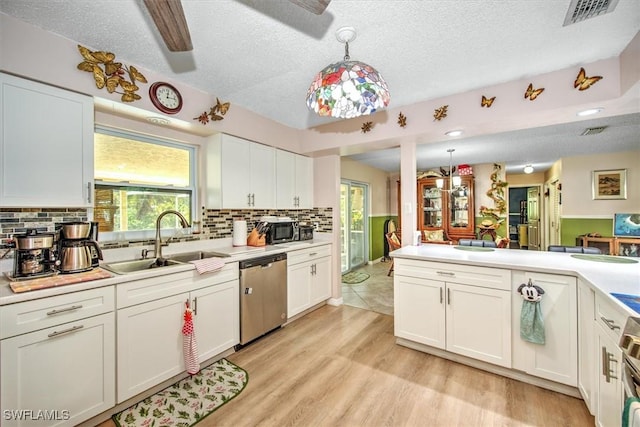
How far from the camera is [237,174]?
9.28 feet

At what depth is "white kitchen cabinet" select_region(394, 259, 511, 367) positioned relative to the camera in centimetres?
205

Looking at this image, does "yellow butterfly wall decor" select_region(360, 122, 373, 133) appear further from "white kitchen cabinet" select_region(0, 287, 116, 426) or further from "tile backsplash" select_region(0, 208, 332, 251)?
"white kitchen cabinet" select_region(0, 287, 116, 426)

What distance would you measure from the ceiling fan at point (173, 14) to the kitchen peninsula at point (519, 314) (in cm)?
188

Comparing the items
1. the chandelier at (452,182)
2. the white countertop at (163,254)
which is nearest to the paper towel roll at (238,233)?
the white countertop at (163,254)

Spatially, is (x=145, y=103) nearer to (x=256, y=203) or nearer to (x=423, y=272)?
(x=256, y=203)

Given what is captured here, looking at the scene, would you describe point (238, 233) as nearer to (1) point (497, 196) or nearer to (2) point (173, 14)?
(2) point (173, 14)

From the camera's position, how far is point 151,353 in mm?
1842

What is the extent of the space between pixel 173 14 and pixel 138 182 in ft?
5.70

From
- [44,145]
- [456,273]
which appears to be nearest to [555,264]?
[456,273]

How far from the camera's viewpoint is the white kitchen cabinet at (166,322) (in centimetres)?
173

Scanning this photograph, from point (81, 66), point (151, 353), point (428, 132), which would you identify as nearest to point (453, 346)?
point (428, 132)

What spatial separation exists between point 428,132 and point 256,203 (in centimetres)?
198

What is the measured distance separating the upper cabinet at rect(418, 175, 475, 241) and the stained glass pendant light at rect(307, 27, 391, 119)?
5.00 metres

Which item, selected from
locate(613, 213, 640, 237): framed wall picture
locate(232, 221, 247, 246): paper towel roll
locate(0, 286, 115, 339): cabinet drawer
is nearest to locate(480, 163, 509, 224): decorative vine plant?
locate(613, 213, 640, 237): framed wall picture
